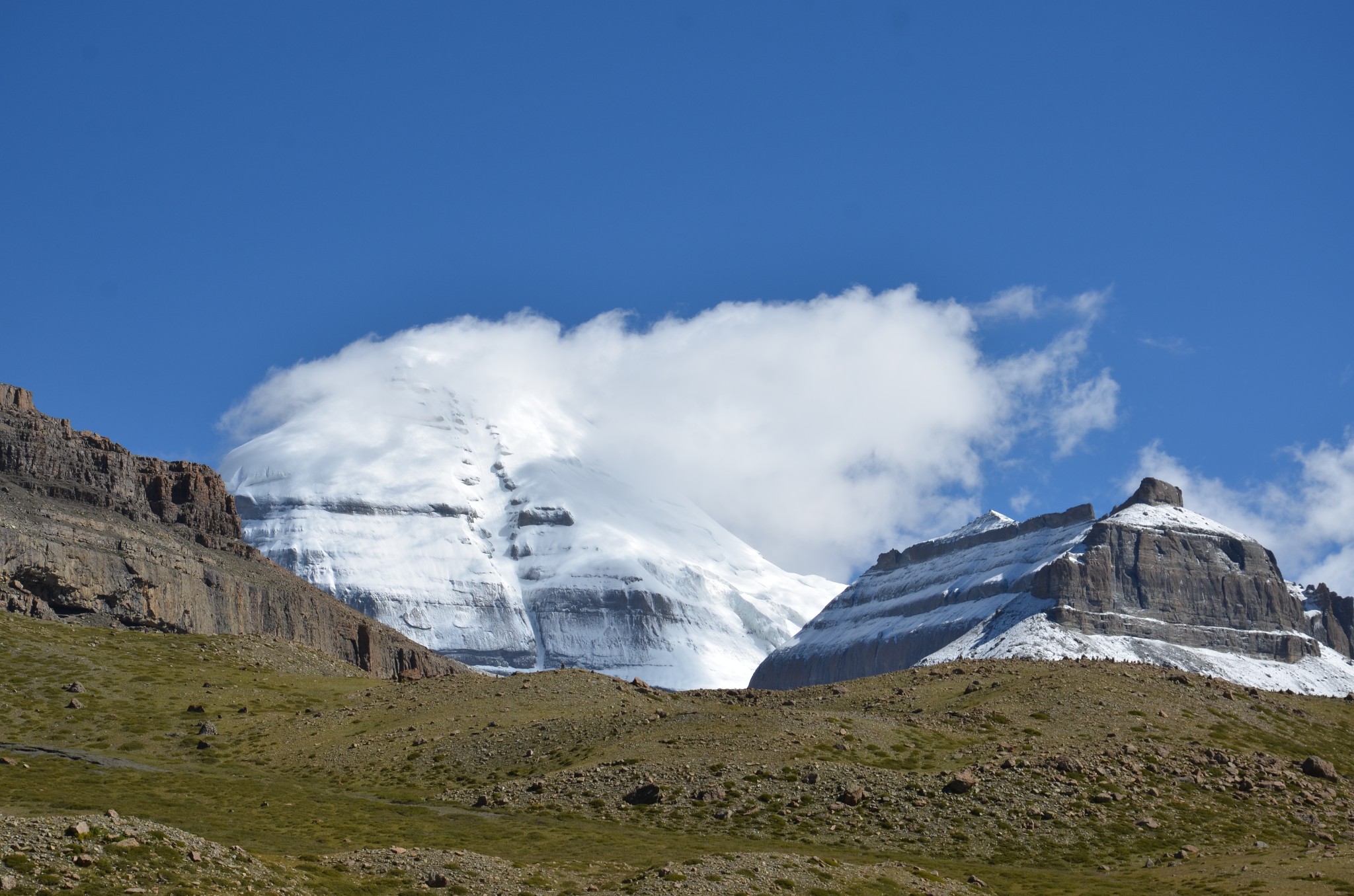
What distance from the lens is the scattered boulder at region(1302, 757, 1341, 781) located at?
266 ft

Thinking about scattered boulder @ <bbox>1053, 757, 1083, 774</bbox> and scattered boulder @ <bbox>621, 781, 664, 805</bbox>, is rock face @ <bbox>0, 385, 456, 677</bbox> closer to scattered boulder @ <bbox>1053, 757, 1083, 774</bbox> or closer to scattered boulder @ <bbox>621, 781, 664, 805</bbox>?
scattered boulder @ <bbox>621, 781, 664, 805</bbox>

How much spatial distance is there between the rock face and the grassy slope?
33.2 meters

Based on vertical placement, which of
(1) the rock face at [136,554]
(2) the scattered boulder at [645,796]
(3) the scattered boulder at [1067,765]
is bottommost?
(2) the scattered boulder at [645,796]

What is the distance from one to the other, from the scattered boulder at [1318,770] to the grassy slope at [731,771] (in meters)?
1.39

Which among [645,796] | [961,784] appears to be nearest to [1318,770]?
[961,784]

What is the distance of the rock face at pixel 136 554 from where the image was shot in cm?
14288

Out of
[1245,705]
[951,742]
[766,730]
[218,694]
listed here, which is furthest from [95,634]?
[1245,705]

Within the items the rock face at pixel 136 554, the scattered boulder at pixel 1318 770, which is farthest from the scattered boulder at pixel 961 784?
the rock face at pixel 136 554

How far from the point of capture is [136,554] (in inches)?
6093

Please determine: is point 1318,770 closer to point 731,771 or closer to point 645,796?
point 731,771

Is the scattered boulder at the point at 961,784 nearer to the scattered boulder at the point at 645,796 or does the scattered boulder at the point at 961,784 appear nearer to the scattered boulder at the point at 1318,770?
the scattered boulder at the point at 645,796

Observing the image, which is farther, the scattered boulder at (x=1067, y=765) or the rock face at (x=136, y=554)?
the rock face at (x=136, y=554)

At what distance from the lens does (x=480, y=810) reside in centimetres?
7531

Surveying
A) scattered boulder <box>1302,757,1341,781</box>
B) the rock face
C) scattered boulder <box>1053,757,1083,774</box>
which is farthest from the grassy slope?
the rock face
